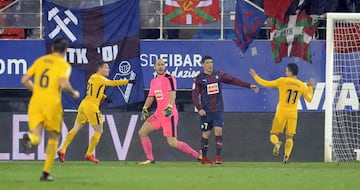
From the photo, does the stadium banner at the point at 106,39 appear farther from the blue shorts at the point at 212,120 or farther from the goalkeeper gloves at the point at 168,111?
the goalkeeper gloves at the point at 168,111

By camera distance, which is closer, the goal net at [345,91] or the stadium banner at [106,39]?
the goal net at [345,91]

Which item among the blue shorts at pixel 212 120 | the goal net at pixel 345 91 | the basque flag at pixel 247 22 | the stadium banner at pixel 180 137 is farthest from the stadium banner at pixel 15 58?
the goal net at pixel 345 91

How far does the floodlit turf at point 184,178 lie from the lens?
1455 centimetres

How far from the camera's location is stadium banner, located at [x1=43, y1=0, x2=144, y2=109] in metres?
25.8

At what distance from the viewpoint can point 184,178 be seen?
16219 mm

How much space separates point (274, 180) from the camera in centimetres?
1599

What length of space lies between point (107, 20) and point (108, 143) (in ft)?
9.65

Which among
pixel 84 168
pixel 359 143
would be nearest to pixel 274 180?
pixel 84 168

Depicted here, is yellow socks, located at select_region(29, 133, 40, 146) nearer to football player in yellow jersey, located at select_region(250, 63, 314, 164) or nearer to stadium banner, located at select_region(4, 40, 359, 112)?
football player in yellow jersey, located at select_region(250, 63, 314, 164)

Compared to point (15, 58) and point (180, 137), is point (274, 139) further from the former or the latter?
point (15, 58)

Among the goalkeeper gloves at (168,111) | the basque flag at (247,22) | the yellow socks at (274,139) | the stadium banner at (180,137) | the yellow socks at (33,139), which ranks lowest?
the stadium banner at (180,137)

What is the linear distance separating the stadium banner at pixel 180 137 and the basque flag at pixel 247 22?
5.94ft

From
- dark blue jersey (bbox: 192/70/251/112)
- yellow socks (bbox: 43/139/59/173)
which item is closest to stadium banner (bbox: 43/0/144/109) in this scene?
dark blue jersey (bbox: 192/70/251/112)

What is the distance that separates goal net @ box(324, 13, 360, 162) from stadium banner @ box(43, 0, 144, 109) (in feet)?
15.2
